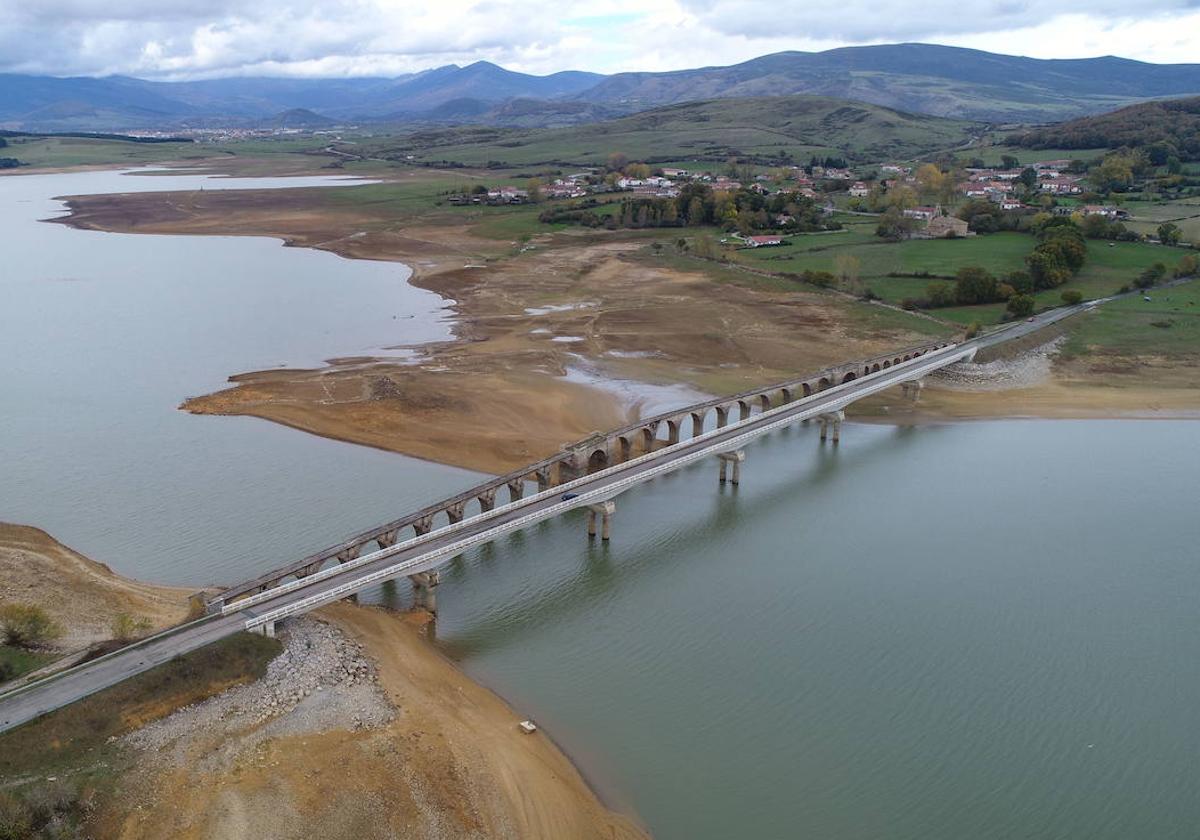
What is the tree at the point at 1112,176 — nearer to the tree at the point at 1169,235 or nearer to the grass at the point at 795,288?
the tree at the point at 1169,235

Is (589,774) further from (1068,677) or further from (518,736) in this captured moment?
(1068,677)

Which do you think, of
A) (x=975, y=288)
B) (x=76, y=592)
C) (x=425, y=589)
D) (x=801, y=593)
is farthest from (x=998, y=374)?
(x=76, y=592)

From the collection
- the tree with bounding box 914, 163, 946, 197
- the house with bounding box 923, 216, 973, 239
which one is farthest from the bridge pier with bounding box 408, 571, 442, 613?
the tree with bounding box 914, 163, 946, 197

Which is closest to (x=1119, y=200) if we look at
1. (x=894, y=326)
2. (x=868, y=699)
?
(x=894, y=326)

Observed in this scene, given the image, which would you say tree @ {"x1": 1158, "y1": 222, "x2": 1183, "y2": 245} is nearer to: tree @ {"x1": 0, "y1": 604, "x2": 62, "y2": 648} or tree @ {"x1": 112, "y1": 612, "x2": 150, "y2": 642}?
tree @ {"x1": 112, "y1": 612, "x2": 150, "y2": 642}

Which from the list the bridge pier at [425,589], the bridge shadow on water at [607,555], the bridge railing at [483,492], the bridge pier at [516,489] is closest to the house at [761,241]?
the bridge railing at [483,492]

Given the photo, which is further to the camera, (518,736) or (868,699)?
(868,699)
